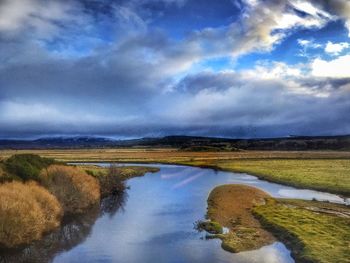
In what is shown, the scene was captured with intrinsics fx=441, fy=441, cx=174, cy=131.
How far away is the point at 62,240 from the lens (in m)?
36.8

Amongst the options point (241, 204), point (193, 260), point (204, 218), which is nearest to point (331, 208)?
point (241, 204)

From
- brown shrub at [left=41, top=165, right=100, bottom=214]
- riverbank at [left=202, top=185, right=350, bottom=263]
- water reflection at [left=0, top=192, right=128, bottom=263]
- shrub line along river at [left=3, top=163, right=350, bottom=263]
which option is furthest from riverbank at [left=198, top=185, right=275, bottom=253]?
brown shrub at [left=41, top=165, right=100, bottom=214]

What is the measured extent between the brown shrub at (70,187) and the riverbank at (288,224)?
1514 cm

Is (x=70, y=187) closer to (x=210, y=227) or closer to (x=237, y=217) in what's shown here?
(x=210, y=227)

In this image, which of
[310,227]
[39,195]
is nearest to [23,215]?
[39,195]

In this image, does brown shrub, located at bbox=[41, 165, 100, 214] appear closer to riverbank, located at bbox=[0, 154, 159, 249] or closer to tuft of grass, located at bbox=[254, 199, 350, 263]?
riverbank, located at bbox=[0, 154, 159, 249]

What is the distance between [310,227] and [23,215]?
79.3ft

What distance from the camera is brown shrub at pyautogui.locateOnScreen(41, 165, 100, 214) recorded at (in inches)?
1951

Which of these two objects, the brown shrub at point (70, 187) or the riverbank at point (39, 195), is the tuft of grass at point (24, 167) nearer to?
the riverbank at point (39, 195)

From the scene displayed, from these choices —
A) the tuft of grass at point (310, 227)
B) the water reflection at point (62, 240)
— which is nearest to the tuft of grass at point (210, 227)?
the tuft of grass at point (310, 227)

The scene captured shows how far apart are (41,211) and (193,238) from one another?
1350cm

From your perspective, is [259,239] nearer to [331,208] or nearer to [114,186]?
[331,208]

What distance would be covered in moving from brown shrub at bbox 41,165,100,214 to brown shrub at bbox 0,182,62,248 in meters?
7.50

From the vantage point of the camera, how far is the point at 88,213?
5022cm
